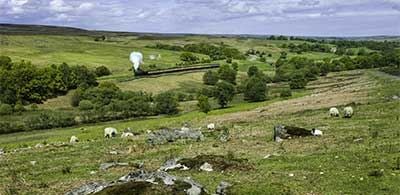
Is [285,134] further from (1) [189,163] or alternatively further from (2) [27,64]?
(2) [27,64]

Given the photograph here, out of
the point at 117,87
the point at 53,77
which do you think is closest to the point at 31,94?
the point at 53,77

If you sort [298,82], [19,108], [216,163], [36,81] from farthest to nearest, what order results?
[298,82]
[36,81]
[19,108]
[216,163]

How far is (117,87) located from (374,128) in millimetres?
118724

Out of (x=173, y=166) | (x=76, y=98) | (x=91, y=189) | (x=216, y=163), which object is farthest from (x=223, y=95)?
(x=91, y=189)

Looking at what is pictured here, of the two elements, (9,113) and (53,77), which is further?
(53,77)

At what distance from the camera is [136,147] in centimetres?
4491

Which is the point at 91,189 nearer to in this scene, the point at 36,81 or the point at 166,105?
the point at 166,105

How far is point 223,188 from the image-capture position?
2461 centimetres

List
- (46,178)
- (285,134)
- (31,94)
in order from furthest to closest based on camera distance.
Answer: (31,94), (285,134), (46,178)

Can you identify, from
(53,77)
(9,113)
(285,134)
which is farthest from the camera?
(53,77)

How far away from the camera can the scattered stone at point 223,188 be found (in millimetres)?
24058

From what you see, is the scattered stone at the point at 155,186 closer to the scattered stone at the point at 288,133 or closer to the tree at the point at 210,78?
the scattered stone at the point at 288,133

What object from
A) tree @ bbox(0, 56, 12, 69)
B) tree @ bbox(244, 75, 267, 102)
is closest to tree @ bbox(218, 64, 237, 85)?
tree @ bbox(244, 75, 267, 102)

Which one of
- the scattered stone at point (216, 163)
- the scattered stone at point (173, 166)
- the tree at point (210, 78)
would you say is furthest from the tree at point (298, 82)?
the scattered stone at point (173, 166)
